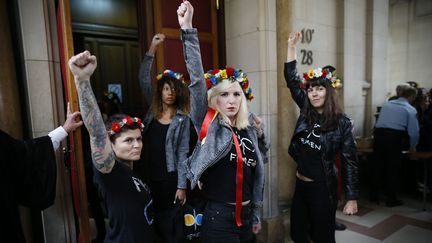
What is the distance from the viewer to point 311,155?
7.97 feet

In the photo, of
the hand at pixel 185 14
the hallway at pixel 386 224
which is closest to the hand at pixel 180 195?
the hand at pixel 185 14

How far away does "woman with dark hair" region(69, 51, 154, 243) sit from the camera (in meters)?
1.32

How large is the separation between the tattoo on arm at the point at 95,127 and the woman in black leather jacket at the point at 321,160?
174 cm

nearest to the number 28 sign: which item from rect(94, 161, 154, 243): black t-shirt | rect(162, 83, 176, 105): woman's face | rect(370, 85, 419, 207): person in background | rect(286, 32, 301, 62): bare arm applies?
rect(286, 32, 301, 62): bare arm

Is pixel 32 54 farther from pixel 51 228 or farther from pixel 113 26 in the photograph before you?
pixel 113 26

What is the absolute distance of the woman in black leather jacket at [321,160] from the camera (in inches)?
91.9

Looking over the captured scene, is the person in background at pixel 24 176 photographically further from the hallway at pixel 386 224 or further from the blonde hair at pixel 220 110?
the hallway at pixel 386 224

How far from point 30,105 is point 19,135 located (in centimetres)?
27

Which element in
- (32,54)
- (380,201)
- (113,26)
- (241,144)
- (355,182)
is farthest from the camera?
(113,26)

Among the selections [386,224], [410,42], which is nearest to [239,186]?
[386,224]

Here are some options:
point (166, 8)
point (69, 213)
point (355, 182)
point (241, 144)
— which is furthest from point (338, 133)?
point (69, 213)

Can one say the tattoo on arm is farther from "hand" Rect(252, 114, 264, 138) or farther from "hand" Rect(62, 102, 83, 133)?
"hand" Rect(252, 114, 264, 138)

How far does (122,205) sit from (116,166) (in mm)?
252

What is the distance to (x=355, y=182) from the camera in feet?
7.64
